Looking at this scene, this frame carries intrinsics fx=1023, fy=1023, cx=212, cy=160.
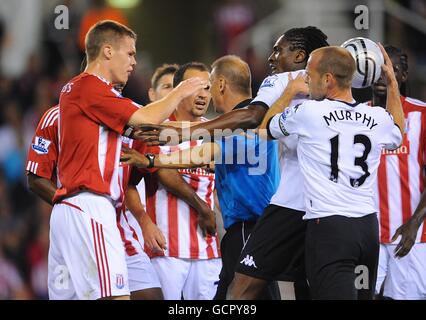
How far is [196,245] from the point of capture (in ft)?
25.5

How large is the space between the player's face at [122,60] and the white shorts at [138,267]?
1.16 m

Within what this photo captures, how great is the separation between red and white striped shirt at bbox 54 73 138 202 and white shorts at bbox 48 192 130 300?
95mm

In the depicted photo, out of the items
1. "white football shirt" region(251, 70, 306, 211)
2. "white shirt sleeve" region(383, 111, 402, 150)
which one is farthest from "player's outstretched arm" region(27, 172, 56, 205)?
"white shirt sleeve" region(383, 111, 402, 150)

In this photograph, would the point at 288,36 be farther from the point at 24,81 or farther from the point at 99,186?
the point at 24,81

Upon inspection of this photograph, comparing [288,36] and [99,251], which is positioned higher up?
[288,36]

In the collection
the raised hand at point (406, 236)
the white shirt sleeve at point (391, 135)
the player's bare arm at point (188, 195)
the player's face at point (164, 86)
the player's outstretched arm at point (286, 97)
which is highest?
the player's face at point (164, 86)

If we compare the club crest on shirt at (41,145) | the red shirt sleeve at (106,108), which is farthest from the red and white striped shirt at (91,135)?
the club crest on shirt at (41,145)

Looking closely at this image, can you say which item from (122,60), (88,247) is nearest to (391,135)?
(122,60)

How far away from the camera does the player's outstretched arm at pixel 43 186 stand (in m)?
7.13

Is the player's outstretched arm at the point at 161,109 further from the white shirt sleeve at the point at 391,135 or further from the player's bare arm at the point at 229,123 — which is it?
the white shirt sleeve at the point at 391,135

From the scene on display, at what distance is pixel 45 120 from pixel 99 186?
Answer: 1.09 m

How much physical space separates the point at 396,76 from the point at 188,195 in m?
1.84

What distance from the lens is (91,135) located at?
634cm
